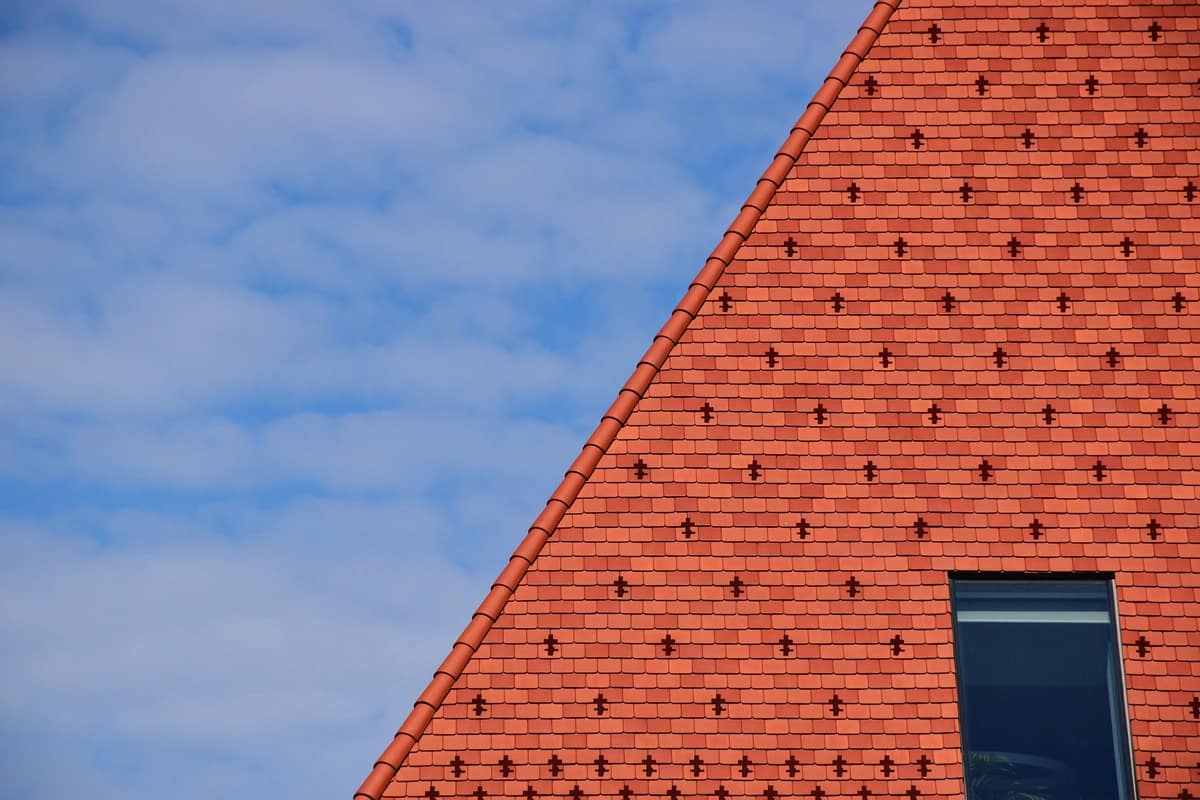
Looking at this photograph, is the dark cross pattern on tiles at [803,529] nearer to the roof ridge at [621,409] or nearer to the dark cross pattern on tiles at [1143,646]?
the roof ridge at [621,409]

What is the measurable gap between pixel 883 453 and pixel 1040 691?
2.59m

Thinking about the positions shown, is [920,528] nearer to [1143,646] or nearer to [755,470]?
[755,470]

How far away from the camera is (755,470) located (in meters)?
17.8

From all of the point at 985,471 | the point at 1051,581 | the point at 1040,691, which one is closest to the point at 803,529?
the point at 985,471

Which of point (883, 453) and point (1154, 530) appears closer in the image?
point (1154, 530)

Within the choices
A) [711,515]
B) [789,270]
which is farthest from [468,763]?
[789,270]

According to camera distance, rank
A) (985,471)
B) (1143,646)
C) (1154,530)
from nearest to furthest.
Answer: (1143,646)
(1154,530)
(985,471)

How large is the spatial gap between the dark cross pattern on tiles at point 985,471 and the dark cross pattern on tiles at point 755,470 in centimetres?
206

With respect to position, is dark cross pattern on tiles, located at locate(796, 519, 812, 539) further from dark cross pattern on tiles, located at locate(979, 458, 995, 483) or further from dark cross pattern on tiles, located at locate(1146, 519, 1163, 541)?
dark cross pattern on tiles, located at locate(1146, 519, 1163, 541)

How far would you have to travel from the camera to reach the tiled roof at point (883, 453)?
→ 55.1ft

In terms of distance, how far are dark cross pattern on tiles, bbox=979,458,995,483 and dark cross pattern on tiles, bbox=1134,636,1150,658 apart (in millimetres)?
1978

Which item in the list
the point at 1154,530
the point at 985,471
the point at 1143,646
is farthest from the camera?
the point at 985,471

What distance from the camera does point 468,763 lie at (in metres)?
16.7

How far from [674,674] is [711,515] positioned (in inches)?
61.1
